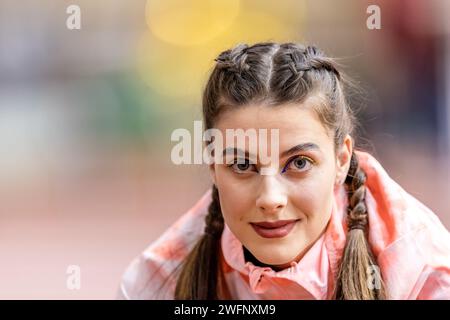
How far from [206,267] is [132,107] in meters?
0.31

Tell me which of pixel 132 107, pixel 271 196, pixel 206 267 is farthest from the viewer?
pixel 132 107

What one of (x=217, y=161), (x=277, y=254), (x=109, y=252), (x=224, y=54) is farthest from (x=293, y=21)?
(x=109, y=252)

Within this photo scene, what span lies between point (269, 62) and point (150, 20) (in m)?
0.27

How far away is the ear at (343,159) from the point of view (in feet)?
2.91

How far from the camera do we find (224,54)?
89 cm

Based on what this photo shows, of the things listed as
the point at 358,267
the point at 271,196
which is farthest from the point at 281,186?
the point at 358,267

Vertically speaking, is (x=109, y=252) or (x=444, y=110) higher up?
(x=444, y=110)

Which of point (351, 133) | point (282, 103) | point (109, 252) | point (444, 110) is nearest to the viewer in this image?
point (282, 103)

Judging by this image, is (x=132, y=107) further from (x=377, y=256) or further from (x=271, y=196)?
(x=377, y=256)

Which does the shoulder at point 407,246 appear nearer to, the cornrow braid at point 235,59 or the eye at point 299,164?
the eye at point 299,164

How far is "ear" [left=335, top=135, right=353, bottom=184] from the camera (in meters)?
0.89

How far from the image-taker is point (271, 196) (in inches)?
32.1
